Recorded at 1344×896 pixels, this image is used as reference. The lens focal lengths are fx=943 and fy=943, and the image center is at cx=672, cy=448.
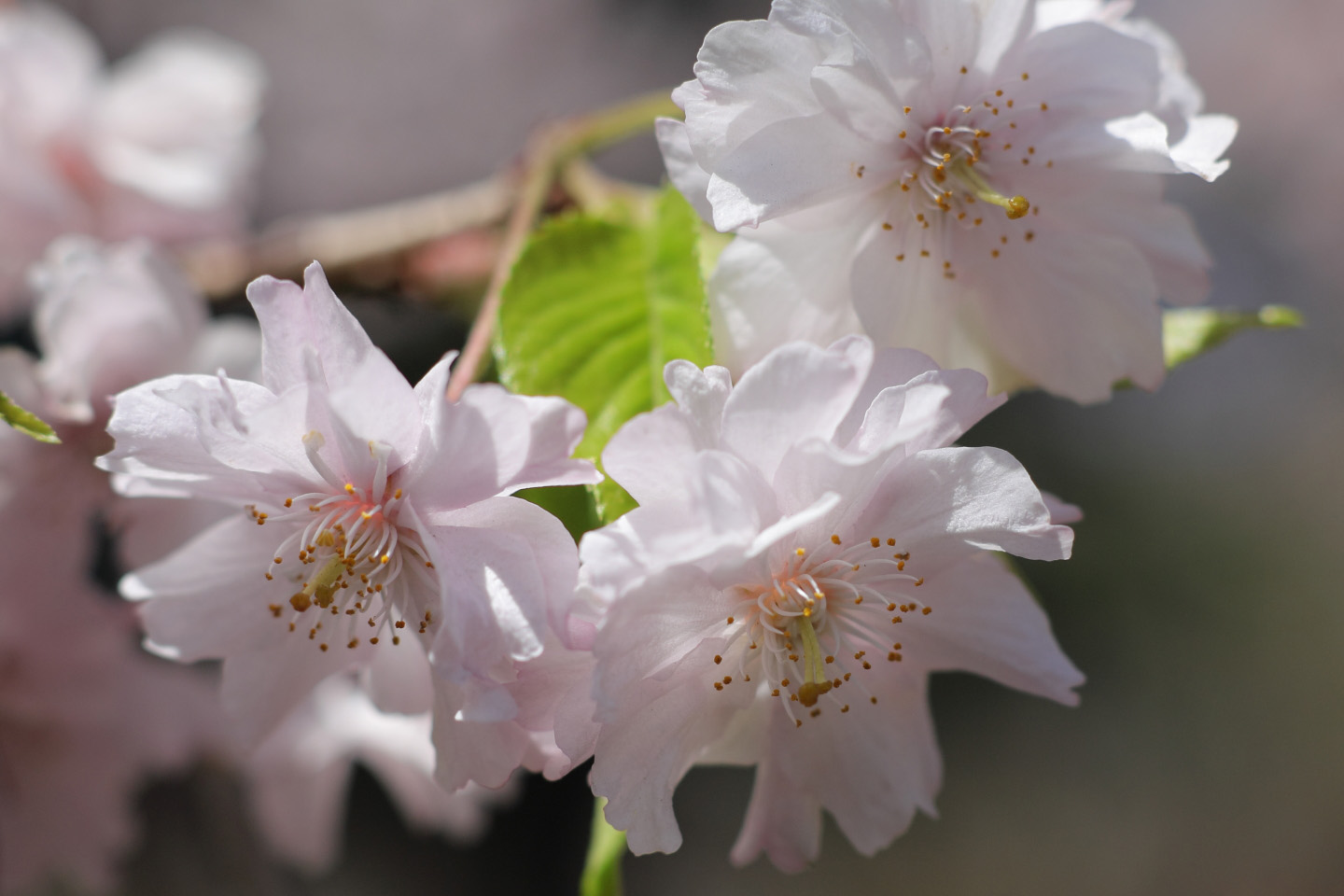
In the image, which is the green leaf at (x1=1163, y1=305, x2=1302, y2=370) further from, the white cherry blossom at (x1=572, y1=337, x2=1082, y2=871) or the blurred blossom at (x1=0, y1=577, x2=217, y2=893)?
the blurred blossom at (x1=0, y1=577, x2=217, y2=893)

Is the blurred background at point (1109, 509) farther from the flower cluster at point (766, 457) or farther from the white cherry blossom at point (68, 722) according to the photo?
the flower cluster at point (766, 457)

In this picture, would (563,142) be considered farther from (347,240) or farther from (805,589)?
(805,589)

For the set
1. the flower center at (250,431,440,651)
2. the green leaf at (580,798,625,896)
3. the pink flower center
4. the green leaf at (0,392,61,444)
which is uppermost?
the pink flower center

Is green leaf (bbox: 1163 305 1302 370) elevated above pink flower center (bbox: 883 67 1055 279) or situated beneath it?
situated beneath

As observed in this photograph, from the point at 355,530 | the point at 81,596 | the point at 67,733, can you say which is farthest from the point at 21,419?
the point at 67,733

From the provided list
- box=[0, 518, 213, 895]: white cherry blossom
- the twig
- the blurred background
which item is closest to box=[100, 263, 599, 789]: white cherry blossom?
box=[0, 518, 213, 895]: white cherry blossom

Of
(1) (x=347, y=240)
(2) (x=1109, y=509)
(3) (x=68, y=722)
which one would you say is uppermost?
(1) (x=347, y=240)
